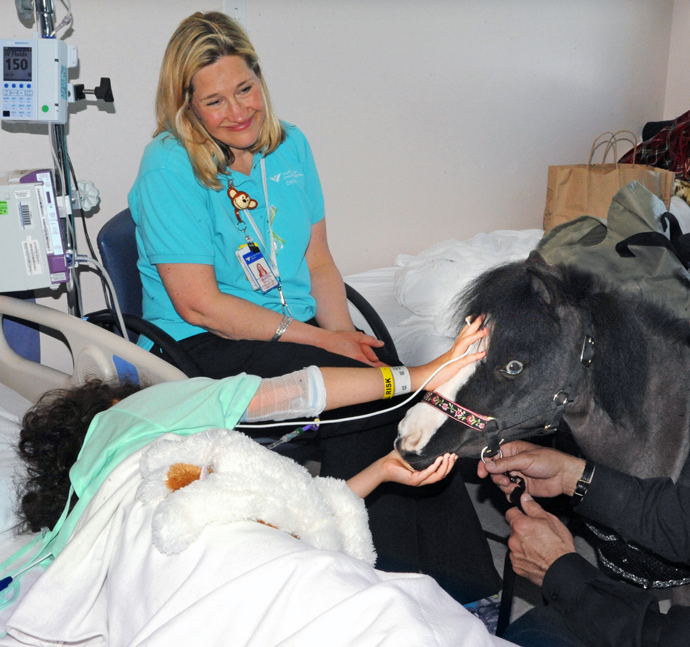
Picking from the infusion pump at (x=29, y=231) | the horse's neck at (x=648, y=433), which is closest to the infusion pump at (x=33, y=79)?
the infusion pump at (x=29, y=231)

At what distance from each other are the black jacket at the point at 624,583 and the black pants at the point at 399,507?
1.72ft

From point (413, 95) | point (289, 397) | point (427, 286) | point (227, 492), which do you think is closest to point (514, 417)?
point (289, 397)

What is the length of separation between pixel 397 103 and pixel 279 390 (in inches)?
85.3

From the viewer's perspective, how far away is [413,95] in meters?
3.20

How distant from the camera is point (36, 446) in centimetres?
124

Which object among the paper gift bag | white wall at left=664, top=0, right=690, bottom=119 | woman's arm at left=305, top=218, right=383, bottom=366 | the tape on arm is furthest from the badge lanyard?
white wall at left=664, top=0, right=690, bottom=119

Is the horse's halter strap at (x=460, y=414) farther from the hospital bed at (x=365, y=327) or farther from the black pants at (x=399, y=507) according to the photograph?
the black pants at (x=399, y=507)

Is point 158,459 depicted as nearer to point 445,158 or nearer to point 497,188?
point 445,158

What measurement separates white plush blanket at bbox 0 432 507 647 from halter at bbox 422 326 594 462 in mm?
451

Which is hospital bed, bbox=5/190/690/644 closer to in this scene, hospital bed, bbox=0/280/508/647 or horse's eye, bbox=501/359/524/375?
hospital bed, bbox=0/280/508/647

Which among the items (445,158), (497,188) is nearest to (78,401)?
(445,158)

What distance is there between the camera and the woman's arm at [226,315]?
1.80 meters

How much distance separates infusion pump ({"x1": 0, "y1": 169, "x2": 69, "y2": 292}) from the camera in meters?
1.83

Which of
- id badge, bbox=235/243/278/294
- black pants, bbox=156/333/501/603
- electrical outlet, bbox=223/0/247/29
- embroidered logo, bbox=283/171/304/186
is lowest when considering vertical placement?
black pants, bbox=156/333/501/603
